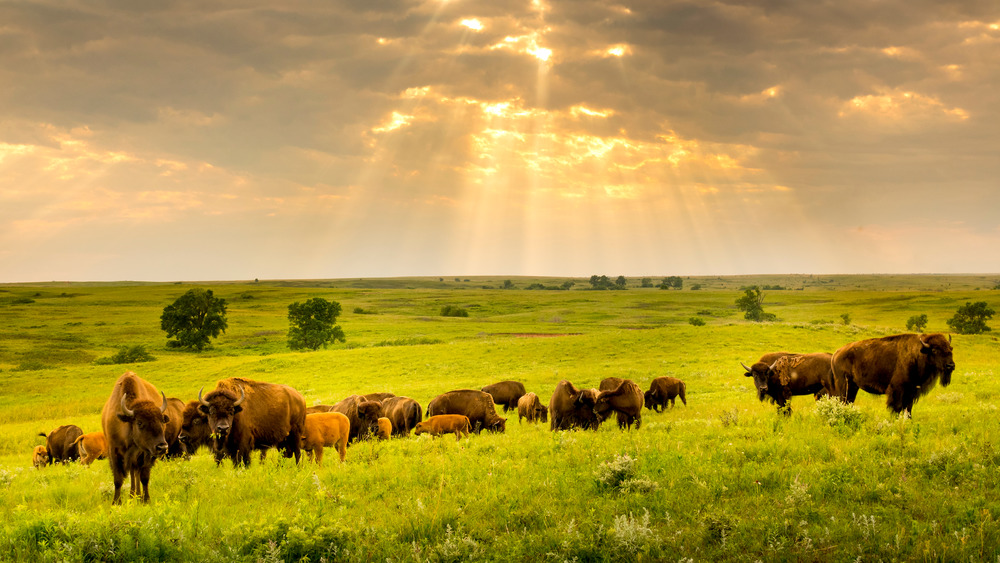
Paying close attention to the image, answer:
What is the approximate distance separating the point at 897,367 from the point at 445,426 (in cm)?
1208

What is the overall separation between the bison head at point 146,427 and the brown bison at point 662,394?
663 inches

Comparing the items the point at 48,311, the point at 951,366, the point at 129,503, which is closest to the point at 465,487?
the point at 129,503

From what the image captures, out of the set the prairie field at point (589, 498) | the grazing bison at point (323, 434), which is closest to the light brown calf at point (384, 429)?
the grazing bison at point (323, 434)

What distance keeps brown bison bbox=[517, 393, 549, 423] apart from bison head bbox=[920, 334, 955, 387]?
12.1 m

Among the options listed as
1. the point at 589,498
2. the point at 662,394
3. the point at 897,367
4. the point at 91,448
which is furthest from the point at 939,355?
the point at 91,448

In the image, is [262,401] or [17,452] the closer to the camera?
[262,401]

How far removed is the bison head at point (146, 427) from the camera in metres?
9.23

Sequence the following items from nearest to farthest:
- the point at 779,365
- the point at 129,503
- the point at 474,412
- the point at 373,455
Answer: the point at 129,503, the point at 373,455, the point at 779,365, the point at 474,412

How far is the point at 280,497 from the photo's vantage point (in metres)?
8.72

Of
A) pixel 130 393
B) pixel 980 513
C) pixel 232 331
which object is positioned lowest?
pixel 232 331

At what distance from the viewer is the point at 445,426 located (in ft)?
54.9

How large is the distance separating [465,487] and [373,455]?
167 inches

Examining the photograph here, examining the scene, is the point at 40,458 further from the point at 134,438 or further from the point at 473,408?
the point at 473,408

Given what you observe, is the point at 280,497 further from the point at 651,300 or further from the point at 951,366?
the point at 651,300
